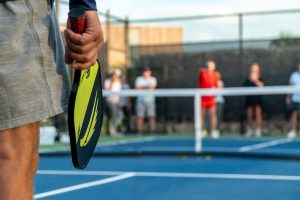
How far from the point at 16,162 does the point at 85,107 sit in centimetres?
34

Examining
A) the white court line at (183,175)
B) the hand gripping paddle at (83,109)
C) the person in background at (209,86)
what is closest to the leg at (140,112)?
the person in background at (209,86)

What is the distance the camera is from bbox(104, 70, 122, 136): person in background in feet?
48.8

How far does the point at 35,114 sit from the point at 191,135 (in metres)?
13.9

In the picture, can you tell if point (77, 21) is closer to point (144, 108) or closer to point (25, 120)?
point (25, 120)

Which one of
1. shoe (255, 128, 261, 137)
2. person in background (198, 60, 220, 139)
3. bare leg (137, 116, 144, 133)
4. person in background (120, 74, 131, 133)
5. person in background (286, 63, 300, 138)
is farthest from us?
person in background (120, 74, 131, 133)

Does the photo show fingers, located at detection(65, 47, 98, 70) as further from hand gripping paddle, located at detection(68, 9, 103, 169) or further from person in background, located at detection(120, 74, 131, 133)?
person in background, located at detection(120, 74, 131, 133)

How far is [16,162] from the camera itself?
1908 mm

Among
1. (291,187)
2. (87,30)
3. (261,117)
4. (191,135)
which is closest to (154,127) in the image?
(191,135)

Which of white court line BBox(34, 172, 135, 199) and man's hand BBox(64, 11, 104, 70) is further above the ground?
man's hand BBox(64, 11, 104, 70)

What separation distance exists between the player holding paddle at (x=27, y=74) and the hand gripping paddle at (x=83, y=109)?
45 mm

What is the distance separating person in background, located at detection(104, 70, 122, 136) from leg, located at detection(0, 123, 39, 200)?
12787mm

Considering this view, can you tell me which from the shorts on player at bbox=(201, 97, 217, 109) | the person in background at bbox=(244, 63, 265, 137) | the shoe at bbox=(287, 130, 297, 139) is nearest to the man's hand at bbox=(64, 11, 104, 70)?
the shorts on player at bbox=(201, 97, 217, 109)

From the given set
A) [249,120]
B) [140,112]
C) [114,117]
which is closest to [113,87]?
[114,117]

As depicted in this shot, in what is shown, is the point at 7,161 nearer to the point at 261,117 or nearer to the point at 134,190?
the point at 134,190
